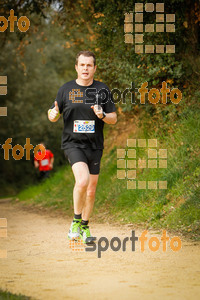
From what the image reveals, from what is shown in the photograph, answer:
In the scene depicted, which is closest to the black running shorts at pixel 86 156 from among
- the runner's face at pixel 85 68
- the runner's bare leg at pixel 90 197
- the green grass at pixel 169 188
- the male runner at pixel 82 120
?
the male runner at pixel 82 120

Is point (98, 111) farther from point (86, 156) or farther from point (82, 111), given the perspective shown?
point (86, 156)

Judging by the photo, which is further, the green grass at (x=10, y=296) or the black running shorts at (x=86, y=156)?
the black running shorts at (x=86, y=156)

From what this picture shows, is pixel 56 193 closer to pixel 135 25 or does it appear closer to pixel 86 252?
pixel 135 25

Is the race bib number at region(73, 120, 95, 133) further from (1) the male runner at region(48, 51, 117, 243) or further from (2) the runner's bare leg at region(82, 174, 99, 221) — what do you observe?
(2) the runner's bare leg at region(82, 174, 99, 221)

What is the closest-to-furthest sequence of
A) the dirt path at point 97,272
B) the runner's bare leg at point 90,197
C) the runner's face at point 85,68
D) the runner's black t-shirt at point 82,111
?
the dirt path at point 97,272, the runner's black t-shirt at point 82,111, the runner's face at point 85,68, the runner's bare leg at point 90,197

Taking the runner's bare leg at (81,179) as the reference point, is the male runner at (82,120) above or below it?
above

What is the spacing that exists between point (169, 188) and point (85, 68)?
10.8 feet

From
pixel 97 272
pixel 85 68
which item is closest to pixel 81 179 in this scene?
pixel 85 68

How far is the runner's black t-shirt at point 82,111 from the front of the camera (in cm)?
703

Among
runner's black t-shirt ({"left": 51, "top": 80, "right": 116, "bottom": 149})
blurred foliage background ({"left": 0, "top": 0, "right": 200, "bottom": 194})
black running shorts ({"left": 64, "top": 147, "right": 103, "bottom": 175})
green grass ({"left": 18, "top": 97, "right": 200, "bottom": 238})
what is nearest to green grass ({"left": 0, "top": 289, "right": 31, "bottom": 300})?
black running shorts ({"left": 64, "top": 147, "right": 103, "bottom": 175})

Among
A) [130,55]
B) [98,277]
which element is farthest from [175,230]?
[130,55]

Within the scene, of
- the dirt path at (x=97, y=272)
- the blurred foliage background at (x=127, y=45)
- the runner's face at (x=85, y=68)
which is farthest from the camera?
the blurred foliage background at (x=127, y=45)

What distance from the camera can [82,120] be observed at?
7027 millimetres

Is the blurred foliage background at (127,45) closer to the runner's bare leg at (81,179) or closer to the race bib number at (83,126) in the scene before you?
the race bib number at (83,126)
